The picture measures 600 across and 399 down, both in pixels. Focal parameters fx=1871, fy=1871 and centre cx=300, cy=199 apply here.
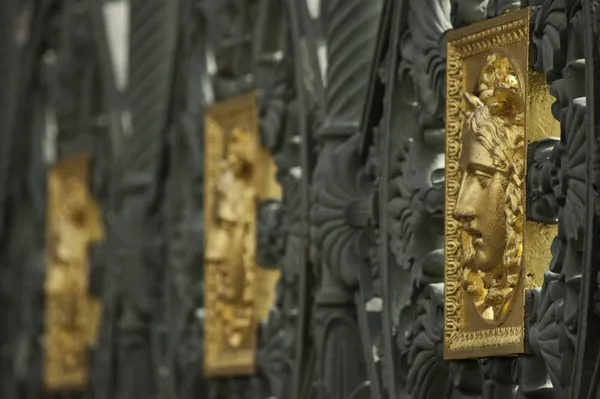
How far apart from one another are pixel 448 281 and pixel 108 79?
3.27 metres

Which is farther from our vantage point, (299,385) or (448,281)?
(299,385)

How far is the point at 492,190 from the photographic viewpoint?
561cm

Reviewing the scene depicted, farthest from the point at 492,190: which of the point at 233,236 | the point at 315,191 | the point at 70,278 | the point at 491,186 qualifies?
the point at 70,278

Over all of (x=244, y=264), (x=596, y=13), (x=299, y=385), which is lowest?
(x=299, y=385)

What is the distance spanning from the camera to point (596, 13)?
506 centimetres

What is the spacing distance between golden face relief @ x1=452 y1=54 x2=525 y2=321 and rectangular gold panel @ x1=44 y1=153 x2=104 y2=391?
3.45 meters

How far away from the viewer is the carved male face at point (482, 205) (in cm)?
557

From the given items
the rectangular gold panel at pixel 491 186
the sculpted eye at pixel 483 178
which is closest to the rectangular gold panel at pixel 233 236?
the rectangular gold panel at pixel 491 186

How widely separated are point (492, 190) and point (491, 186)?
1 centimetres

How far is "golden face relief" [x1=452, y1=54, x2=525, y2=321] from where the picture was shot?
217 inches

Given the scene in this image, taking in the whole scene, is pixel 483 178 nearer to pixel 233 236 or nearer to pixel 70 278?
pixel 233 236

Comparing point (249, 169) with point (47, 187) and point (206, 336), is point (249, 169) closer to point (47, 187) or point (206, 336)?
point (206, 336)

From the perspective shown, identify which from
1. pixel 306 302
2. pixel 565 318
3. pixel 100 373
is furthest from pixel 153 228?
pixel 565 318

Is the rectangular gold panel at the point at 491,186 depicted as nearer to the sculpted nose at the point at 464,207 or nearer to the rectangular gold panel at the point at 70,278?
the sculpted nose at the point at 464,207
